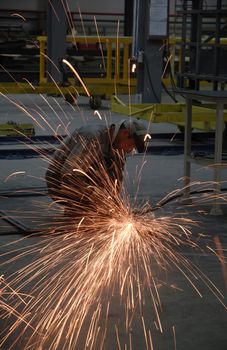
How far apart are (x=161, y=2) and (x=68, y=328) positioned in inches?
340

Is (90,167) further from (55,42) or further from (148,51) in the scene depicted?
(55,42)

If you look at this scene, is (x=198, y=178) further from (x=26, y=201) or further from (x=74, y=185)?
(x=74, y=185)

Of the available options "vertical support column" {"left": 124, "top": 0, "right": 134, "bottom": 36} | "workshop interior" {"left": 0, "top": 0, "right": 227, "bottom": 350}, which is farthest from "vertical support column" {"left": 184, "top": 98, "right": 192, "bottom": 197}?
"vertical support column" {"left": 124, "top": 0, "right": 134, "bottom": 36}

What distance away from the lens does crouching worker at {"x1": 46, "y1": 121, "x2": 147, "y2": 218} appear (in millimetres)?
5535

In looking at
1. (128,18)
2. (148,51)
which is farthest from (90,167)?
(128,18)

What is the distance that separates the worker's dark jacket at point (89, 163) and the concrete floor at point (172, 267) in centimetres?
46

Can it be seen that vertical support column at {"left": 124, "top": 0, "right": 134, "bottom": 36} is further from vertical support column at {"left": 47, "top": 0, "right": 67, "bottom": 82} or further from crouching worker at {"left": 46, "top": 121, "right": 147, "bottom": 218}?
crouching worker at {"left": 46, "top": 121, "right": 147, "bottom": 218}

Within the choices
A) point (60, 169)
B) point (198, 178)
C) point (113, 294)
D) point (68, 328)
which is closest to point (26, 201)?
point (60, 169)

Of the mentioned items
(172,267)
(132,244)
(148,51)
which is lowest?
(172,267)

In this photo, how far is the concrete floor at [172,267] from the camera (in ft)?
12.3

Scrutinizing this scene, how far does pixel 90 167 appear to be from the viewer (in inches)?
217

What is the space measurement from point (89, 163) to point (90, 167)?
0.04 meters

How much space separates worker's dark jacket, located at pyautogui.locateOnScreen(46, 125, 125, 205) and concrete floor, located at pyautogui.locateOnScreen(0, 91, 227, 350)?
46cm

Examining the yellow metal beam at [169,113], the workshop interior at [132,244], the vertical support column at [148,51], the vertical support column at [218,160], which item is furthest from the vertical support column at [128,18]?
the vertical support column at [218,160]
